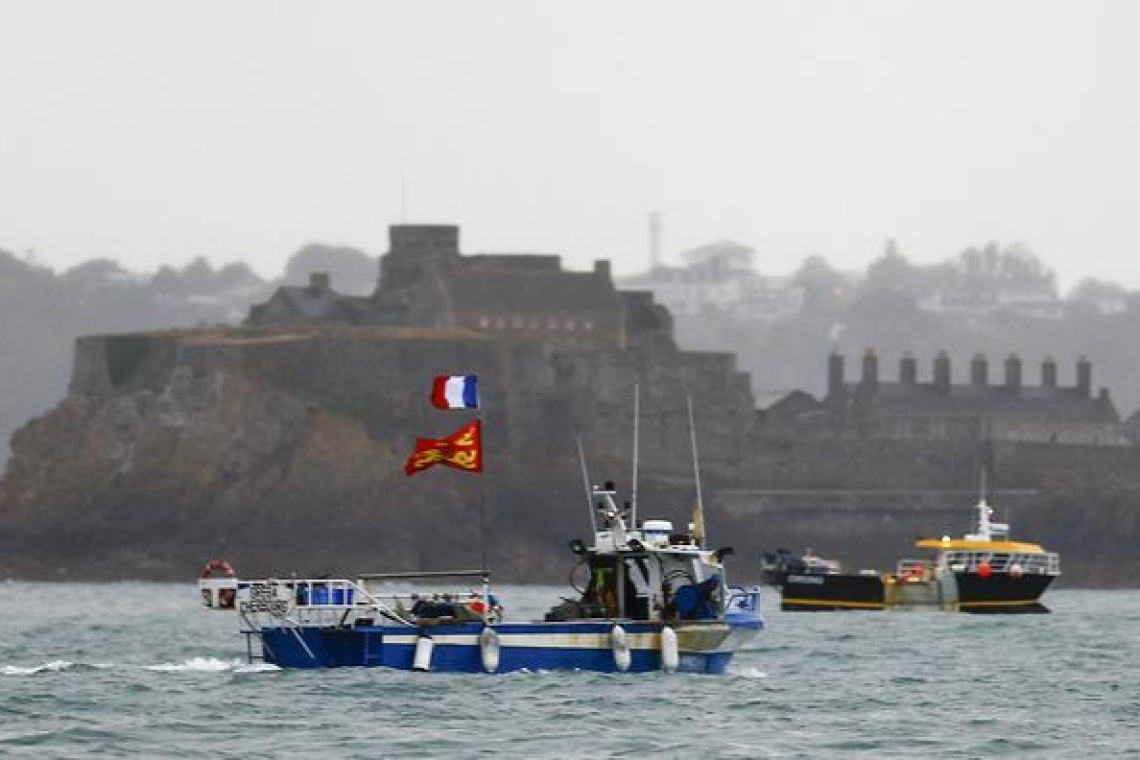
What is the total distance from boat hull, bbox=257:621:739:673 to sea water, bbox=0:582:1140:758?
26cm

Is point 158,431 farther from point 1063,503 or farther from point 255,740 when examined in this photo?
point 255,740

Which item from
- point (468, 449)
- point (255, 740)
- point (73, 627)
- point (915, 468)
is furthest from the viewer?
point (915, 468)

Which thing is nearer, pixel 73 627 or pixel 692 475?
pixel 73 627

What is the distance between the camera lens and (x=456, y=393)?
5216 cm

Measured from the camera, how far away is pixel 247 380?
120 metres

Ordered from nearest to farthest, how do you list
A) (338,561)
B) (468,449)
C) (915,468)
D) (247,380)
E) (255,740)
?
1. (255,740)
2. (468,449)
3. (338,561)
4. (247,380)
5. (915,468)

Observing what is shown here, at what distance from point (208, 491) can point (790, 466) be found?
2082 centimetres

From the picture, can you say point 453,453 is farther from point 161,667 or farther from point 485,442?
point 485,442

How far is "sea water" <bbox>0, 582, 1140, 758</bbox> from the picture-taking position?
44219 millimetres

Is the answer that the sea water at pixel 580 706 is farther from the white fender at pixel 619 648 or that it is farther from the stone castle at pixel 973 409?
the stone castle at pixel 973 409

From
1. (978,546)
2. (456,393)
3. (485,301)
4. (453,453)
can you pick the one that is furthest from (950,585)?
(485,301)

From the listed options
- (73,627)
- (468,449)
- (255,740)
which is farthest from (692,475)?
(255,740)

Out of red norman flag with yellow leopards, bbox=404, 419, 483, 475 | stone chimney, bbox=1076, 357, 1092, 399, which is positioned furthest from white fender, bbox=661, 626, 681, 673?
stone chimney, bbox=1076, 357, 1092, 399

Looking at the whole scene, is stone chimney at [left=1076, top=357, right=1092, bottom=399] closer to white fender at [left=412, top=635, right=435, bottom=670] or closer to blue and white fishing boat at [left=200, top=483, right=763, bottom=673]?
blue and white fishing boat at [left=200, top=483, right=763, bottom=673]
